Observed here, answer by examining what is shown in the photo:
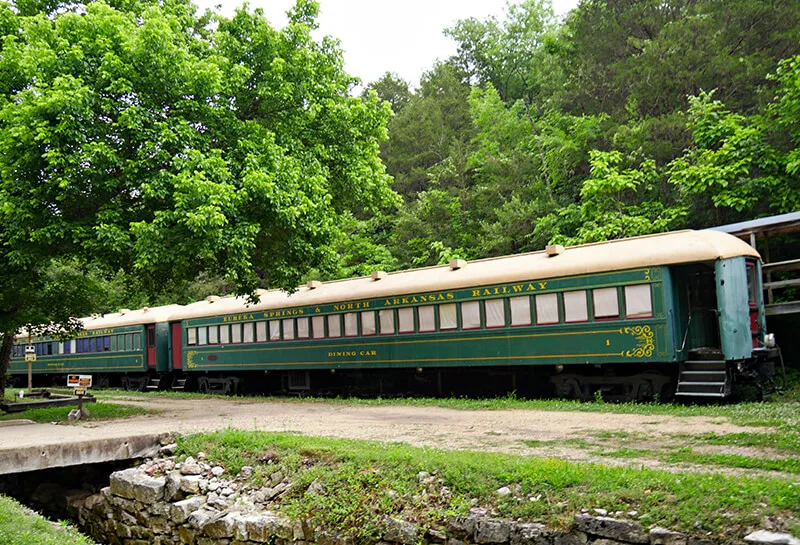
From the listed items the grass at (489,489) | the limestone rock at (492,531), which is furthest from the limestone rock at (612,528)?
the limestone rock at (492,531)

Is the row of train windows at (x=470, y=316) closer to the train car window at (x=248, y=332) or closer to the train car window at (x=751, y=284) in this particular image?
the train car window at (x=248, y=332)

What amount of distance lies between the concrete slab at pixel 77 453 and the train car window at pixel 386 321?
27.7 ft

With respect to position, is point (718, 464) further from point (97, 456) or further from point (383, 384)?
point (383, 384)

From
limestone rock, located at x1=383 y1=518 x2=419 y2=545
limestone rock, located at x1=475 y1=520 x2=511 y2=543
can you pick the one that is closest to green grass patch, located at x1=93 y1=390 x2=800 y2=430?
limestone rock, located at x1=475 y1=520 x2=511 y2=543

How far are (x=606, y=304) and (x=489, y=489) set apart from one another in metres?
8.42

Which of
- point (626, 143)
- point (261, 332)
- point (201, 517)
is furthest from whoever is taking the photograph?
point (626, 143)

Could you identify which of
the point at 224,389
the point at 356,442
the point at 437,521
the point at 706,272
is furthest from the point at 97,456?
the point at 224,389

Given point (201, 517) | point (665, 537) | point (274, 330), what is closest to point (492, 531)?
point (665, 537)

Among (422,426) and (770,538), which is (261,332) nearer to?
(422,426)

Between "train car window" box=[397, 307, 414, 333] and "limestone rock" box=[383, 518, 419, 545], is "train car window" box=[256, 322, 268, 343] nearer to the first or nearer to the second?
"train car window" box=[397, 307, 414, 333]

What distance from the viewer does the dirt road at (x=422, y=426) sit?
10.1 m

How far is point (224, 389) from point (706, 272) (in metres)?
16.3

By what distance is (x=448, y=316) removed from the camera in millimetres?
17844

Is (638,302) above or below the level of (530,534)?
above
